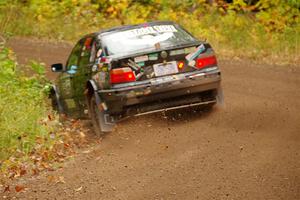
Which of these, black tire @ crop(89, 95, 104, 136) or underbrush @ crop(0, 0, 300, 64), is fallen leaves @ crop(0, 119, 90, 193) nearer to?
black tire @ crop(89, 95, 104, 136)

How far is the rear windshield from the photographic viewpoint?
904 centimetres

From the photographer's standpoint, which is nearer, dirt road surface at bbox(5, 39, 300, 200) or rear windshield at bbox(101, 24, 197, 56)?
dirt road surface at bbox(5, 39, 300, 200)

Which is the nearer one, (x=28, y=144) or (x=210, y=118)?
(x=28, y=144)

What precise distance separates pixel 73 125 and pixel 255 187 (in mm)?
4688

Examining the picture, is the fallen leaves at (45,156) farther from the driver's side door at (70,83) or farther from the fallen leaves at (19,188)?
the driver's side door at (70,83)

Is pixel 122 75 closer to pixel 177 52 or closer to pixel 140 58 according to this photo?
pixel 140 58

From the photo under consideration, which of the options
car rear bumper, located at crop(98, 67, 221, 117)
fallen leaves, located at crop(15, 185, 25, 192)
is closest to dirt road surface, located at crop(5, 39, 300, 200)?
fallen leaves, located at crop(15, 185, 25, 192)

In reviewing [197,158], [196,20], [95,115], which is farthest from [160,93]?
[196,20]

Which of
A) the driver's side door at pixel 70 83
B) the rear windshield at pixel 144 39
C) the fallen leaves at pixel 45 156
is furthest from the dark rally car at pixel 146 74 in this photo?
the driver's side door at pixel 70 83

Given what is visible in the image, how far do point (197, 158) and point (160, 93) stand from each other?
4.83 ft

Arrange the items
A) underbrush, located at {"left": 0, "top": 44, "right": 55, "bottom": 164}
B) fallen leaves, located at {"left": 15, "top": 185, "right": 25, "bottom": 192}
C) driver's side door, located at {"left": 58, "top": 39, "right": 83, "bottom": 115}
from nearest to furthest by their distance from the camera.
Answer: fallen leaves, located at {"left": 15, "top": 185, "right": 25, "bottom": 192}
underbrush, located at {"left": 0, "top": 44, "right": 55, "bottom": 164}
driver's side door, located at {"left": 58, "top": 39, "right": 83, "bottom": 115}

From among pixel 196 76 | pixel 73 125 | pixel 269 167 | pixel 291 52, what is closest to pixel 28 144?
pixel 73 125

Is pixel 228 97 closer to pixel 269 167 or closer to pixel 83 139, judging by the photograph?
pixel 83 139

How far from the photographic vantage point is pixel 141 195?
6547 millimetres
